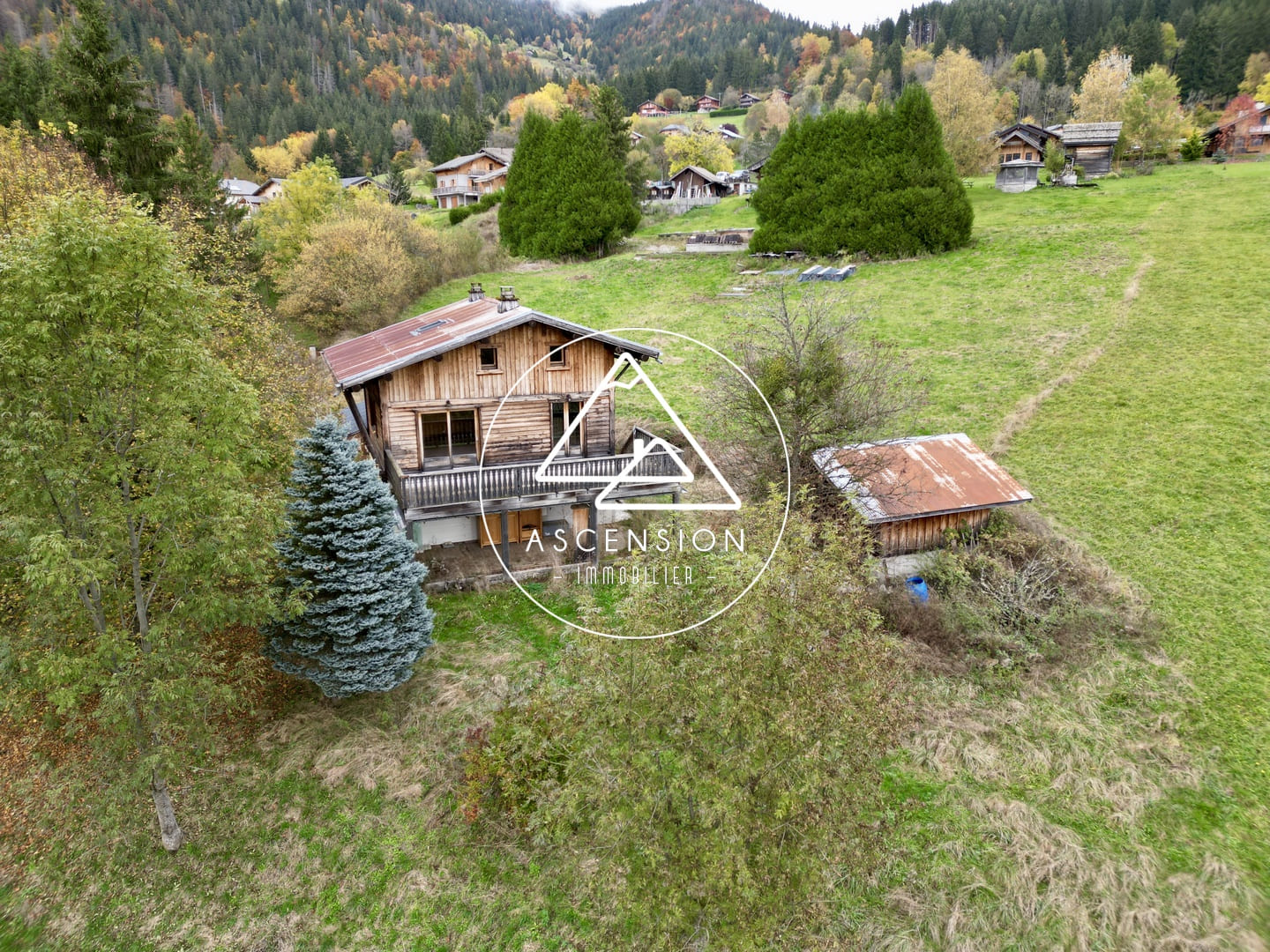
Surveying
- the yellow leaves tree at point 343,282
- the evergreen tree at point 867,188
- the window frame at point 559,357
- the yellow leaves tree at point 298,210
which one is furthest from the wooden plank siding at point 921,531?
the yellow leaves tree at point 298,210

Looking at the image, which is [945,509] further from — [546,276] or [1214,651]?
[546,276]

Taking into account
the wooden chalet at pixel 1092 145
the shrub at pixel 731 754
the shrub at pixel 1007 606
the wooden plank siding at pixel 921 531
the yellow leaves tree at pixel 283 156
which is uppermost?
the yellow leaves tree at pixel 283 156

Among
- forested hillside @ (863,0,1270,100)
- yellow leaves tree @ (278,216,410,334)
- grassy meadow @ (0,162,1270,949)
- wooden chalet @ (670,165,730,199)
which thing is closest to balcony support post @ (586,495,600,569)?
grassy meadow @ (0,162,1270,949)

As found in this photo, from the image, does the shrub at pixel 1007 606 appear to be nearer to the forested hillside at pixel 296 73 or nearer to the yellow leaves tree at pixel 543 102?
the forested hillside at pixel 296 73

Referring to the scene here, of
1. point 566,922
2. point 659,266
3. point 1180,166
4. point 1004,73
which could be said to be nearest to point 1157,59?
point 1004,73

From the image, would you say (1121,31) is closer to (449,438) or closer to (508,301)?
(508,301)

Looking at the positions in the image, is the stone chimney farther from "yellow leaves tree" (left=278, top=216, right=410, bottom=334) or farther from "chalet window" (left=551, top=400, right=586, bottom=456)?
"yellow leaves tree" (left=278, top=216, right=410, bottom=334)
